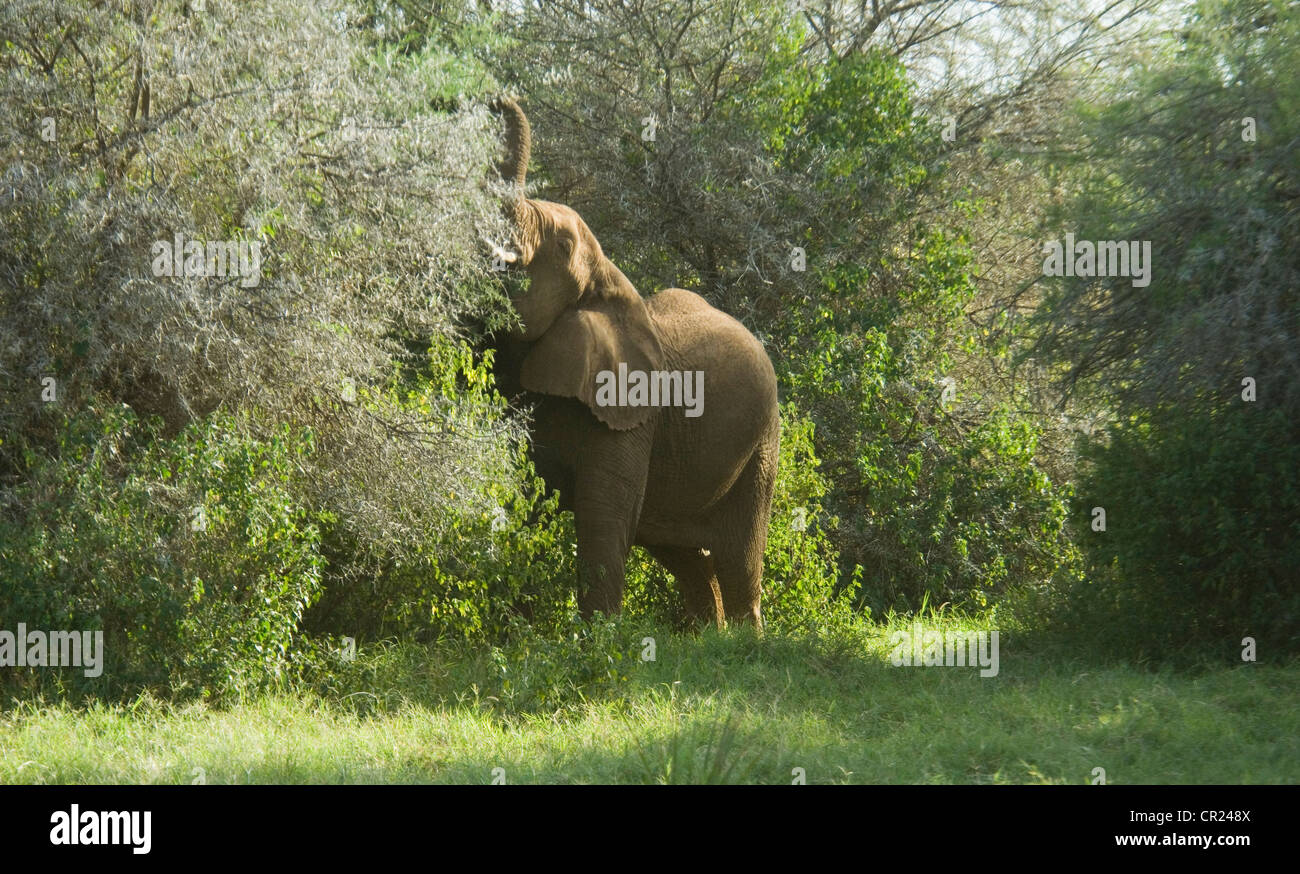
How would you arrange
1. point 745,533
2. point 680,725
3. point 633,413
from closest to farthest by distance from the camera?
point 680,725, point 633,413, point 745,533

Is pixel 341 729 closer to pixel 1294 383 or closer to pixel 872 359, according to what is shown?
pixel 1294 383

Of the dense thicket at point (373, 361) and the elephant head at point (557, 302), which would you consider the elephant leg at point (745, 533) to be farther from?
the elephant head at point (557, 302)

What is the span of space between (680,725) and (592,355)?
10.8 feet

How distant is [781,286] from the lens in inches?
583

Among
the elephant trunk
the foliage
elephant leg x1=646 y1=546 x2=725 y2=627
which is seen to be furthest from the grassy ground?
the elephant trunk

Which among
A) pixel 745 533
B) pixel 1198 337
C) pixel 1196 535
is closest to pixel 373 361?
pixel 745 533

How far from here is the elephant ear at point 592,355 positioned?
389 inches

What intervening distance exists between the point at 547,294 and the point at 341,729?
3553 millimetres

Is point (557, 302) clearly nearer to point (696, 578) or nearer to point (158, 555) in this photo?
point (696, 578)

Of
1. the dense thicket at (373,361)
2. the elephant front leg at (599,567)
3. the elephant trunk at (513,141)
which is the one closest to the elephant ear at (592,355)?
the dense thicket at (373,361)

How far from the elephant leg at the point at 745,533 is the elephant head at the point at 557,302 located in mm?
1372

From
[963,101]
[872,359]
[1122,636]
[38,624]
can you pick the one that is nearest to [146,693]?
[38,624]

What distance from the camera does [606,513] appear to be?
10.0m

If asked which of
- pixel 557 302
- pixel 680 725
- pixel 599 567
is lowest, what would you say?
pixel 680 725
